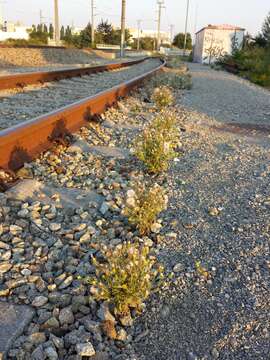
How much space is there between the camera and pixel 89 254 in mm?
2703

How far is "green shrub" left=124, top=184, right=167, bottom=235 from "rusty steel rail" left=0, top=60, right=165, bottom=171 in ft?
4.47

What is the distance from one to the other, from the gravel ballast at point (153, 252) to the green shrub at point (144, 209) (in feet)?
0.31

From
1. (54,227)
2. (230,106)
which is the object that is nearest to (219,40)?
(230,106)

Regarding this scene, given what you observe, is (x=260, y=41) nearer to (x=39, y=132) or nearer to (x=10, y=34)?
(x=10, y=34)

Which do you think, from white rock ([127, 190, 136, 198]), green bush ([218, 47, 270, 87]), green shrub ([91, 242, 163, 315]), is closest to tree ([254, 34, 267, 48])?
green bush ([218, 47, 270, 87])

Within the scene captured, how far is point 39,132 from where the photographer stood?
4.54m

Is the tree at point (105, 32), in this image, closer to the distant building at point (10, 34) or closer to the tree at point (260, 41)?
the distant building at point (10, 34)

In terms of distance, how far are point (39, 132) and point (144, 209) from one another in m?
2.03

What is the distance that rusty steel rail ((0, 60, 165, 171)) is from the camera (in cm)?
387

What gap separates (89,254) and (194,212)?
1156 mm

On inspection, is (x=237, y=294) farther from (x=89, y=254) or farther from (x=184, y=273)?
(x=89, y=254)

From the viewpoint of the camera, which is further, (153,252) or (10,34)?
(10,34)

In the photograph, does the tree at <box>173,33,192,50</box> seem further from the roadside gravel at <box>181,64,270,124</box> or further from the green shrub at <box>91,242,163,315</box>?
the green shrub at <box>91,242,163,315</box>

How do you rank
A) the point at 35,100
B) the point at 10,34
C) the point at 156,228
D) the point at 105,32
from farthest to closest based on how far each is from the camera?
the point at 105,32, the point at 10,34, the point at 35,100, the point at 156,228
